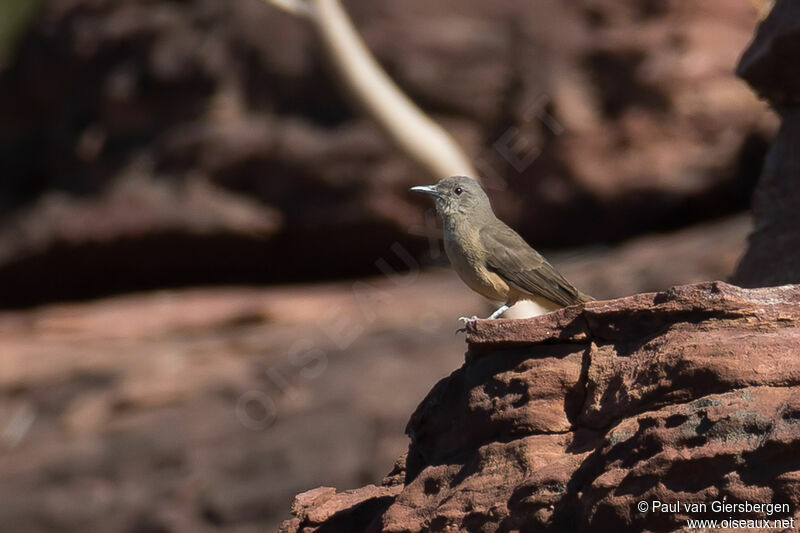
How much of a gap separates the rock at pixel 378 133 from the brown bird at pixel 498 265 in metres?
7.54

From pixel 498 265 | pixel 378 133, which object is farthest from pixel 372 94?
pixel 498 265

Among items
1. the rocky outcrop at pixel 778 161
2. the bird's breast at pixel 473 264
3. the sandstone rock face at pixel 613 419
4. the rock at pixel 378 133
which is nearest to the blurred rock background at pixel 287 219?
the rock at pixel 378 133

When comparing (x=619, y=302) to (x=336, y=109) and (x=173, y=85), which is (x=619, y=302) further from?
(x=173, y=85)

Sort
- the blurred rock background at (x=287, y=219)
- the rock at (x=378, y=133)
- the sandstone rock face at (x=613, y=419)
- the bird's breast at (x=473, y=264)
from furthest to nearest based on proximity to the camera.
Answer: the rock at (x=378, y=133) < the blurred rock background at (x=287, y=219) < the bird's breast at (x=473, y=264) < the sandstone rock face at (x=613, y=419)

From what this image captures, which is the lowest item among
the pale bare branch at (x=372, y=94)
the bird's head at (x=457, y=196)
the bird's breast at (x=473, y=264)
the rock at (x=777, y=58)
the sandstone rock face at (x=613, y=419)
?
the sandstone rock face at (x=613, y=419)

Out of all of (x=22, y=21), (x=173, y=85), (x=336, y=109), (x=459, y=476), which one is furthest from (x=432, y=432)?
(x=22, y=21)

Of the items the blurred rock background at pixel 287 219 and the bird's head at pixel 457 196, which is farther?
the blurred rock background at pixel 287 219

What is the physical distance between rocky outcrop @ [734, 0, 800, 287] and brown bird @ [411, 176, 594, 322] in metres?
1.20

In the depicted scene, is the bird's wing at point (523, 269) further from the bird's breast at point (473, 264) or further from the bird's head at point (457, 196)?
the bird's head at point (457, 196)

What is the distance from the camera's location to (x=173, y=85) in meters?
16.3

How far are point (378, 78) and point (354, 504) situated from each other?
9.45 metres

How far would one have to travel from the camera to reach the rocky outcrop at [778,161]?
22.4ft

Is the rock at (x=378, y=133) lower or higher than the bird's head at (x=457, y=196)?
higher

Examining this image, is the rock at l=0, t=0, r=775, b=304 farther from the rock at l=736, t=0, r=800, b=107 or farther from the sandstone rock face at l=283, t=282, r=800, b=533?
the sandstone rock face at l=283, t=282, r=800, b=533
